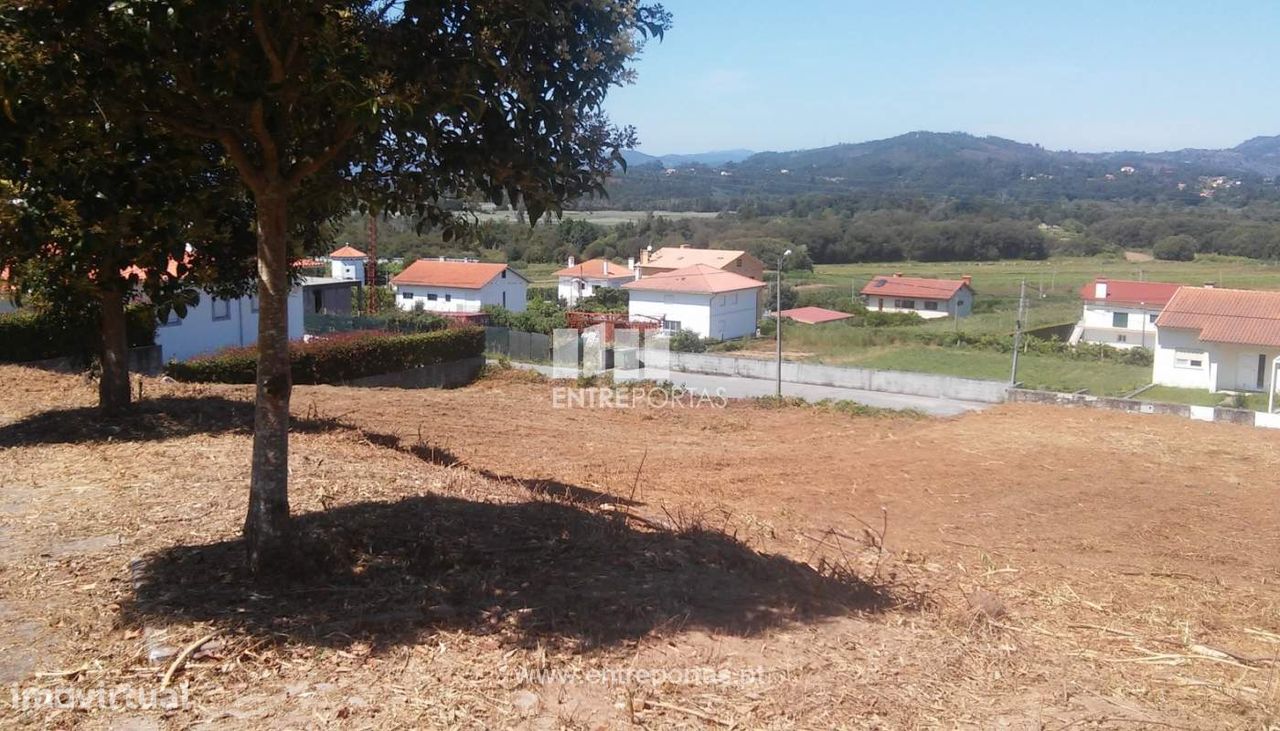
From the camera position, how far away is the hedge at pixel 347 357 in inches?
737

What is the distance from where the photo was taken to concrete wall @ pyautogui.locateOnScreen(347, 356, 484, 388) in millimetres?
23609

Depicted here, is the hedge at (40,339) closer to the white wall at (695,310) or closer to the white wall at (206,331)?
the white wall at (206,331)

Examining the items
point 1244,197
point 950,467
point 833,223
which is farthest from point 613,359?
point 1244,197

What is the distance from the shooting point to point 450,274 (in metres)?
53.2

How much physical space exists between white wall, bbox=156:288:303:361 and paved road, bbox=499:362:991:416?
889 centimetres

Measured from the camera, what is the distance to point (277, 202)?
5164 millimetres

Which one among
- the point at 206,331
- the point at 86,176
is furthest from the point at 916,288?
the point at 86,176

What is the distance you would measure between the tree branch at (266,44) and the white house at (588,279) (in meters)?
54.0

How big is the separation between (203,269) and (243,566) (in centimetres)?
439

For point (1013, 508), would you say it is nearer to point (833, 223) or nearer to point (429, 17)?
point (429, 17)

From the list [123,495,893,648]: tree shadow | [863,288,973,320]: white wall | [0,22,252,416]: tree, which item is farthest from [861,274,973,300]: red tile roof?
[0,22,252,416]: tree

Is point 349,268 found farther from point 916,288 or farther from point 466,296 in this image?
point 916,288

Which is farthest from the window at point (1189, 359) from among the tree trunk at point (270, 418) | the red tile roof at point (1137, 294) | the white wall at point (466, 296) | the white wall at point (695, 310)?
the tree trunk at point (270, 418)

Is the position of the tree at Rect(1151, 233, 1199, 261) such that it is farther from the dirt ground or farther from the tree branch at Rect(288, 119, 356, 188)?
→ the tree branch at Rect(288, 119, 356, 188)
